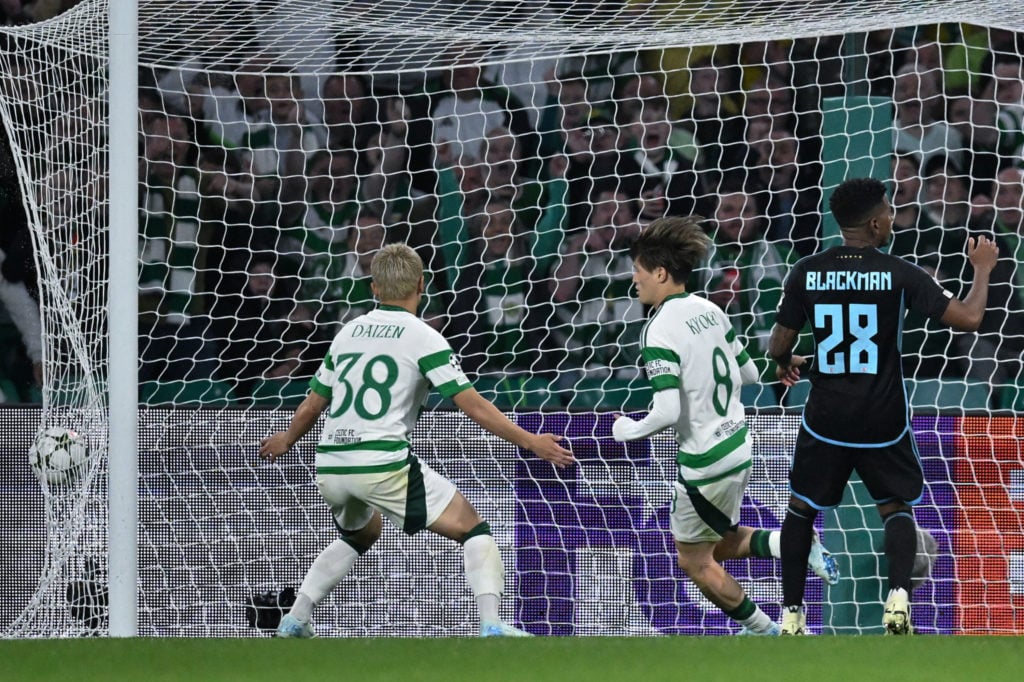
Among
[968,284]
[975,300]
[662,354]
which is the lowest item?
[662,354]

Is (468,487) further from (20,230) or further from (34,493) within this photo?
(20,230)

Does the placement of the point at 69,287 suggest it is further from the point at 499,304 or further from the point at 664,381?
the point at 664,381

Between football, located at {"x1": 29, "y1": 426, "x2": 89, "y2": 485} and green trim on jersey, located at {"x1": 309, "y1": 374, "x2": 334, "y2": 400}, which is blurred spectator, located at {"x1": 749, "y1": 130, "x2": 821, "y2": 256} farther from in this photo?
football, located at {"x1": 29, "y1": 426, "x2": 89, "y2": 485}

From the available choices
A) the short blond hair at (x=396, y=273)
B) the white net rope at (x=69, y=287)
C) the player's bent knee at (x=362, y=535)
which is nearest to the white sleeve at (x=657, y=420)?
the short blond hair at (x=396, y=273)

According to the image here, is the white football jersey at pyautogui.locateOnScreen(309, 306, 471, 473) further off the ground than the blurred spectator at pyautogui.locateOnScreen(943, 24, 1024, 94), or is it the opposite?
the blurred spectator at pyautogui.locateOnScreen(943, 24, 1024, 94)

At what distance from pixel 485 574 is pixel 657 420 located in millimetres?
661

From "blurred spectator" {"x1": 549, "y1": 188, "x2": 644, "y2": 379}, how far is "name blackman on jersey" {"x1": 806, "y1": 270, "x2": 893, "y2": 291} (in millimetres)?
2234

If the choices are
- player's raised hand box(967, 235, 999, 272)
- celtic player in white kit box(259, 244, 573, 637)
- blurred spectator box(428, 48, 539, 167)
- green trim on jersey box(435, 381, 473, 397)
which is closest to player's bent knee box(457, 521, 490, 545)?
celtic player in white kit box(259, 244, 573, 637)

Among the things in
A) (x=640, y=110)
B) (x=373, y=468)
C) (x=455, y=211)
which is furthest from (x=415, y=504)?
(x=640, y=110)

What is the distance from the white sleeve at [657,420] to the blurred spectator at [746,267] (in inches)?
98.4

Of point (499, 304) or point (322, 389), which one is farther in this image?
point (499, 304)

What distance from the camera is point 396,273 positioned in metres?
4.56

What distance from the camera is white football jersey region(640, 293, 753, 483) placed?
4.61 m

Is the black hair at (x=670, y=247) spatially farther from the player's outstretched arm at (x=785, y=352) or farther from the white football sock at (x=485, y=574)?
the white football sock at (x=485, y=574)
